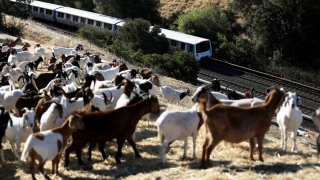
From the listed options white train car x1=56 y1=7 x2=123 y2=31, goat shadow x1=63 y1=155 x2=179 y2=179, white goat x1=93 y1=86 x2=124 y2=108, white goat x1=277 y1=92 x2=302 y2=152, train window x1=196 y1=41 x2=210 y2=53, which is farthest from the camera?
white train car x1=56 y1=7 x2=123 y2=31

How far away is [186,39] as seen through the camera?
41.7 meters

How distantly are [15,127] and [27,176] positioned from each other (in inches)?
65.2

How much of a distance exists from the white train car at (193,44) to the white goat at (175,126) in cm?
A: 2792

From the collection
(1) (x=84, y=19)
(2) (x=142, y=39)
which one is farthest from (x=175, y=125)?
(1) (x=84, y=19)

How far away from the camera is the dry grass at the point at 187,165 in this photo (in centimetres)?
1129

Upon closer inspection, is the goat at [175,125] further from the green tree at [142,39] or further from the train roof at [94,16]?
the train roof at [94,16]

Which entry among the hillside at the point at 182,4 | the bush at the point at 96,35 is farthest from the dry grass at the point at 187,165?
the hillside at the point at 182,4

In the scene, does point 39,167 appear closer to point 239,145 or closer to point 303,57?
point 239,145

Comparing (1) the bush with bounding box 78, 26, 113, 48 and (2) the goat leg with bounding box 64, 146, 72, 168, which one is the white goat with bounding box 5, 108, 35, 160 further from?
(1) the bush with bounding box 78, 26, 113, 48

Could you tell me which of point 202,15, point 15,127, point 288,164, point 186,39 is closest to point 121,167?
point 15,127

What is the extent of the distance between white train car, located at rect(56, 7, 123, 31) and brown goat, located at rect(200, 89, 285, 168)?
1411 inches

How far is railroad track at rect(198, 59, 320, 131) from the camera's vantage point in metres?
31.7

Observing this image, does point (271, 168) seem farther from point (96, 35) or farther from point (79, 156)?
point (96, 35)

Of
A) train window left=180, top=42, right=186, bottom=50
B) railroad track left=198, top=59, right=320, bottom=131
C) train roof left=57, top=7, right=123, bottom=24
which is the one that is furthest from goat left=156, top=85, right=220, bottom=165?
train roof left=57, top=7, right=123, bottom=24
